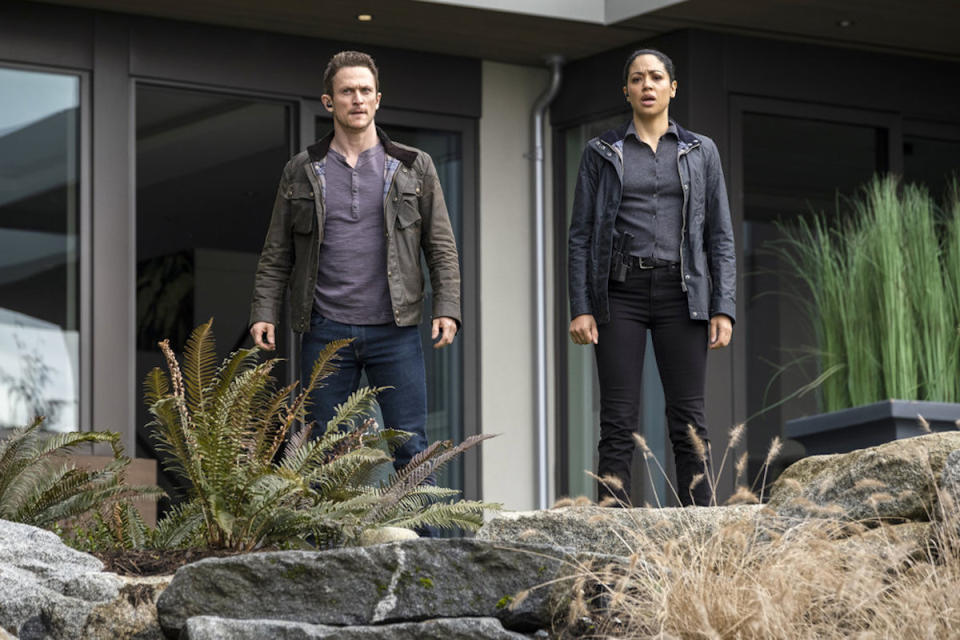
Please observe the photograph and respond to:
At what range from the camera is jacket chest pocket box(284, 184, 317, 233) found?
16.2 feet

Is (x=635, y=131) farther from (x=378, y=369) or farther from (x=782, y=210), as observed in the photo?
(x=782, y=210)

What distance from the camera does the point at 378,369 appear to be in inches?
193

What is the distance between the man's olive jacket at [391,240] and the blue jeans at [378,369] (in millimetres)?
59

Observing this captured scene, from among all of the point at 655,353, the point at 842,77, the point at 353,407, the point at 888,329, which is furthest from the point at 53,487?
the point at 842,77

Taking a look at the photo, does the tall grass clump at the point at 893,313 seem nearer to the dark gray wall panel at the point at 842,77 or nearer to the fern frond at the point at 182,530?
the dark gray wall panel at the point at 842,77

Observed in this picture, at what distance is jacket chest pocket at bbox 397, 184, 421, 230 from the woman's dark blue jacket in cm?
48

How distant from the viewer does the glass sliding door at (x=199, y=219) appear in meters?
8.91

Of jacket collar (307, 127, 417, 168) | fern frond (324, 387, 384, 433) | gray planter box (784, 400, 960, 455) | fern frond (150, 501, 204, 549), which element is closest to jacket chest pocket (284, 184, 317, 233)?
jacket collar (307, 127, 417, 168)

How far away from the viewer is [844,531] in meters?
3.94

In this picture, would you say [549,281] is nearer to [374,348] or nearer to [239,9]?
[239,9]

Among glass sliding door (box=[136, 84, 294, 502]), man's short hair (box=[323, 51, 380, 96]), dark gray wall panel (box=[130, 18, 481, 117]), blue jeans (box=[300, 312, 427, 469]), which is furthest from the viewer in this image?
glass sliding door (box=[136, 84, 294, 502])

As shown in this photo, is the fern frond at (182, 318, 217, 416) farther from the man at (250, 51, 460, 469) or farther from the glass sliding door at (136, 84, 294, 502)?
the glass sliding door at (136, 84, 294, 502)

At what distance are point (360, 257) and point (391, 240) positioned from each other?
0.11 metres

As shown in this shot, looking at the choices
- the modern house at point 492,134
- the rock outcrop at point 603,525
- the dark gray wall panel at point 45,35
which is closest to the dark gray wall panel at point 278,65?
the modern house at point 492,134
